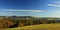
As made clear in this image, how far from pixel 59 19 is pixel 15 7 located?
816mm

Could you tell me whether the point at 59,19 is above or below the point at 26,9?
below

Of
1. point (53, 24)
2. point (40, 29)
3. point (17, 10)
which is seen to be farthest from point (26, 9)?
point (53, 24)

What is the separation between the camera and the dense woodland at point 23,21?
174cm

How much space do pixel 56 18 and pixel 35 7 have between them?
0.43 metres

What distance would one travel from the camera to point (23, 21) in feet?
5.91

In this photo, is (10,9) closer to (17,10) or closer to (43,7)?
(17,10)

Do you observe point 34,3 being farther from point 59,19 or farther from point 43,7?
point 59,19

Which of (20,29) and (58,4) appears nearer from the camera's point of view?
(20,29)

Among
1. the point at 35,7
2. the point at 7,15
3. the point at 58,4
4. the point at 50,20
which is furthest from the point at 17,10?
the point at 58,4

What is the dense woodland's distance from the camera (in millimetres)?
1743

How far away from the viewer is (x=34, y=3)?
1.83m

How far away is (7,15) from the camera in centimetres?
178

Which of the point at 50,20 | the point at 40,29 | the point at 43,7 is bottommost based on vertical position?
the point at 40,29

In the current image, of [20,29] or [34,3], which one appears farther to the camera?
[34,3]
